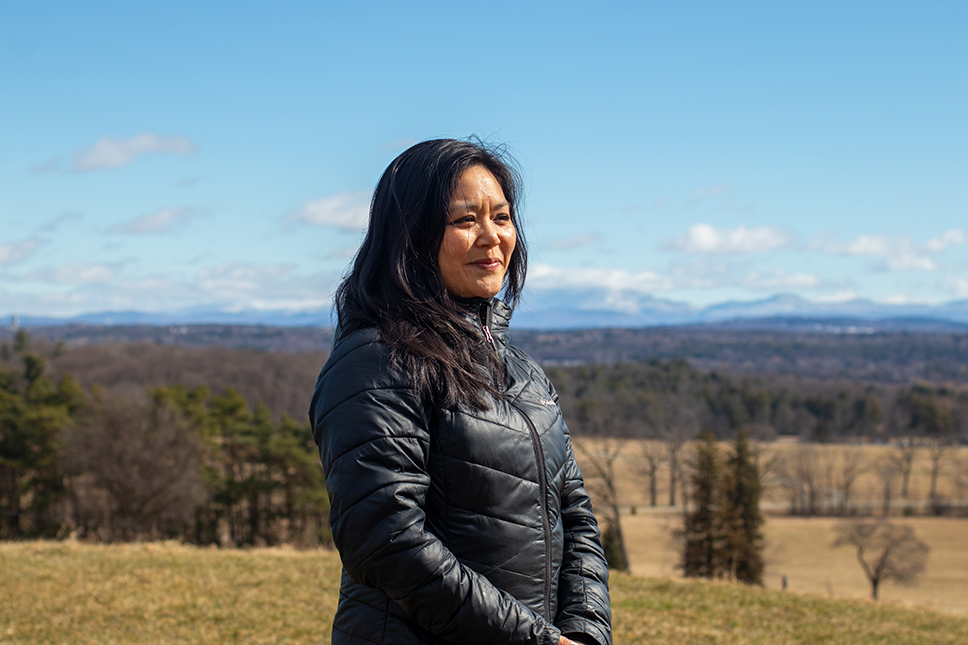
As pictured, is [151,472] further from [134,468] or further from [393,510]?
[393,510]

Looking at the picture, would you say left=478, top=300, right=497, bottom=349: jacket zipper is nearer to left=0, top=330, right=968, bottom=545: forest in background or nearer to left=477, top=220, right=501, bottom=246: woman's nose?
left=477, top=220, right=501, bottom=246: woman's nose

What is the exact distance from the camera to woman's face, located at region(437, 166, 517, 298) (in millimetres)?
2139

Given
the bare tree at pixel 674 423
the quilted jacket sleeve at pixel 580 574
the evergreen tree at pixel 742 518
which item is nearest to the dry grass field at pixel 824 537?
the evergreen tree at pixel 742 518

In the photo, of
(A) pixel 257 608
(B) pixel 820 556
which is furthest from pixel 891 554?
(A) pixel 257 608

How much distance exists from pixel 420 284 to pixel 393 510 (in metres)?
0.64

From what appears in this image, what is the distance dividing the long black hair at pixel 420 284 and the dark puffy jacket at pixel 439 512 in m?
0.07

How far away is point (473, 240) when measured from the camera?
2158 mm

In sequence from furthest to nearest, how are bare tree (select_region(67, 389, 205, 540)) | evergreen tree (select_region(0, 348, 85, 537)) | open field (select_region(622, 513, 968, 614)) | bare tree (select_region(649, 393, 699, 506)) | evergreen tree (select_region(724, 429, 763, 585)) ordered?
bare tree (select_region(649, 393, 699, 506)) → open field (select_region(622, 513, 968, 614)) → evergreen tree (select_region(0, 348, 85, 537)) → bare tree (select_region(67, 389, 205, 540)) → evergreen tree (select_region(724, 429, 763, 585))

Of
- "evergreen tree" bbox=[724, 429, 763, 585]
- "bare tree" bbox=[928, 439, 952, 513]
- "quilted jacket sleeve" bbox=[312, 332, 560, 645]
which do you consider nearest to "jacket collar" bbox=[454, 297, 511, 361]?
"quilted jacket sleeve" bbox=[312, 332, 560, 645]

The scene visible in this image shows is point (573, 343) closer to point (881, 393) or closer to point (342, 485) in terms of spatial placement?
point (881, 393)

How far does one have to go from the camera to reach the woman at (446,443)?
1.81 metres

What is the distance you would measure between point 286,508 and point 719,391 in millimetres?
61607

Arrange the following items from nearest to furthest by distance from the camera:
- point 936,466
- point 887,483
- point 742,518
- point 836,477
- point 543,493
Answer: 1. point 543,493
2. point 742,518
3. point 887,483
4. point 936,466
5. point 836,477

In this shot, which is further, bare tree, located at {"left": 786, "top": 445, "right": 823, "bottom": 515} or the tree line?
bare tree, located at {"left": 786, "top": 445, "right": 823, "bottom": 515}
